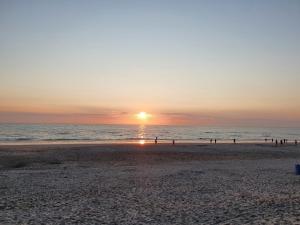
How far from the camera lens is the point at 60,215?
13.1m

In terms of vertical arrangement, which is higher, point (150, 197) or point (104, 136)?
point (104, 136)

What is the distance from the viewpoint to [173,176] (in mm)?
22938

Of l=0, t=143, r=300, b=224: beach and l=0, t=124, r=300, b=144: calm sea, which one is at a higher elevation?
l=0, t=124, r=300, b=144: calm sea

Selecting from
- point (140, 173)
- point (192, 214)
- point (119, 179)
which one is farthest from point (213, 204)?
point (140, 173)

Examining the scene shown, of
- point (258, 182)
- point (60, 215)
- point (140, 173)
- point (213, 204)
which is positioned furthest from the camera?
point (140, 173)

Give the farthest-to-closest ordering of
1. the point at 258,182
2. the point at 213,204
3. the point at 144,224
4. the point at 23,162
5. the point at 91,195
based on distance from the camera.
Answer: the point at 23,162
the point at 258,182
the point at 91,195
the point at 213,204
the point at 144,224

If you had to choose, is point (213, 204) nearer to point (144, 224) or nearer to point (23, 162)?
point (144, 224)

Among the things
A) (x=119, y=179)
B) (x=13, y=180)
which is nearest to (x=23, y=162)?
(x=13, y=180)

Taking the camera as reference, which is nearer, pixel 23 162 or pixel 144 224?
pixel 144 224

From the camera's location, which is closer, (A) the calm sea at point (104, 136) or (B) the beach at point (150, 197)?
(B) the beach at point (150, 197)

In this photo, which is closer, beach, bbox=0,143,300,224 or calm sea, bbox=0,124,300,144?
beach, bbox=0,143,300,224

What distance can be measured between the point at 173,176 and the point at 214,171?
162 inches

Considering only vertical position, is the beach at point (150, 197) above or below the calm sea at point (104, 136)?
below

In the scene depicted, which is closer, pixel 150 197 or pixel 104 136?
pixel 150 197
